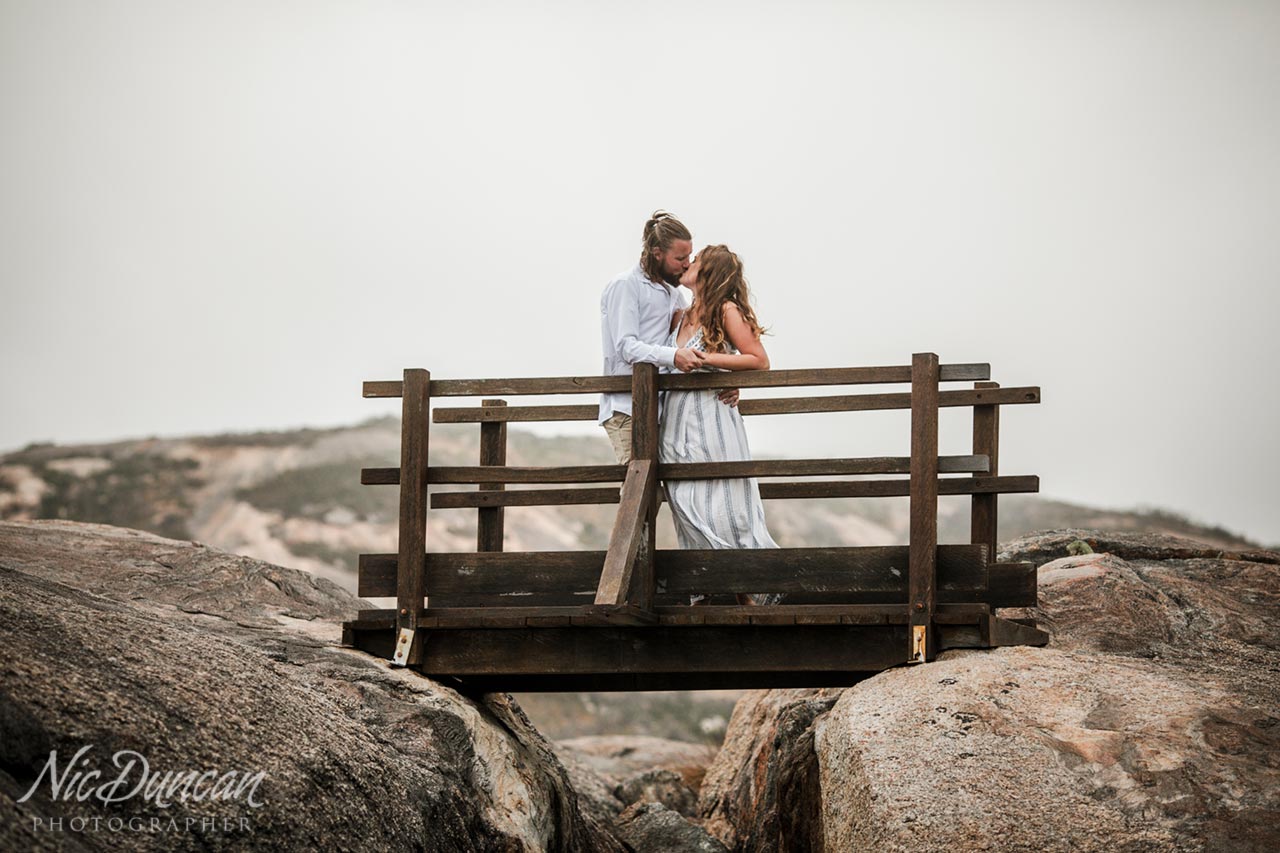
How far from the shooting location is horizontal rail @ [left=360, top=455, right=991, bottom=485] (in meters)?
9.25

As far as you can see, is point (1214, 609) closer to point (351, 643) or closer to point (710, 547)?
point (710, 547)

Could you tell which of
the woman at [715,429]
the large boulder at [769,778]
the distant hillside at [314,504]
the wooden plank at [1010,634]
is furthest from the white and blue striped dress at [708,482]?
the distant hillside at [314,504]

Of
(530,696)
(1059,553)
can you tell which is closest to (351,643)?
(1059,553)

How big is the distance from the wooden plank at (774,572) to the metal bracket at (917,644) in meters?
0.42

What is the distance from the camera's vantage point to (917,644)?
905 centimetres

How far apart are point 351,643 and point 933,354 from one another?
182 inches

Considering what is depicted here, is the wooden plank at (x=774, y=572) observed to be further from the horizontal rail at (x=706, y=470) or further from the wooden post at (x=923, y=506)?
the horizontal rail at (x=706, y=470)

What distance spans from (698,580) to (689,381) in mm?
1385

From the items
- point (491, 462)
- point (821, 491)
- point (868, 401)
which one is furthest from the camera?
point (491, 462)

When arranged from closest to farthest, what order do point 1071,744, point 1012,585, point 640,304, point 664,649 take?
1. point 1071,744
2. point 1012,585
3. point 664,649
4. point 640,304

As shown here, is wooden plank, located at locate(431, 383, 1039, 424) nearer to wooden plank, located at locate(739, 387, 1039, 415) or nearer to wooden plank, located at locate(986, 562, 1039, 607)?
wooden plank, located at locate(739, 387, 1039, 415)

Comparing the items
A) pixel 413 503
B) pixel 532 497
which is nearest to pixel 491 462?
pixel 532 497

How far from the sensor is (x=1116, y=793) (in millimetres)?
7125

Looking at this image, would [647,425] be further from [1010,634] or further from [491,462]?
[1010,634]
